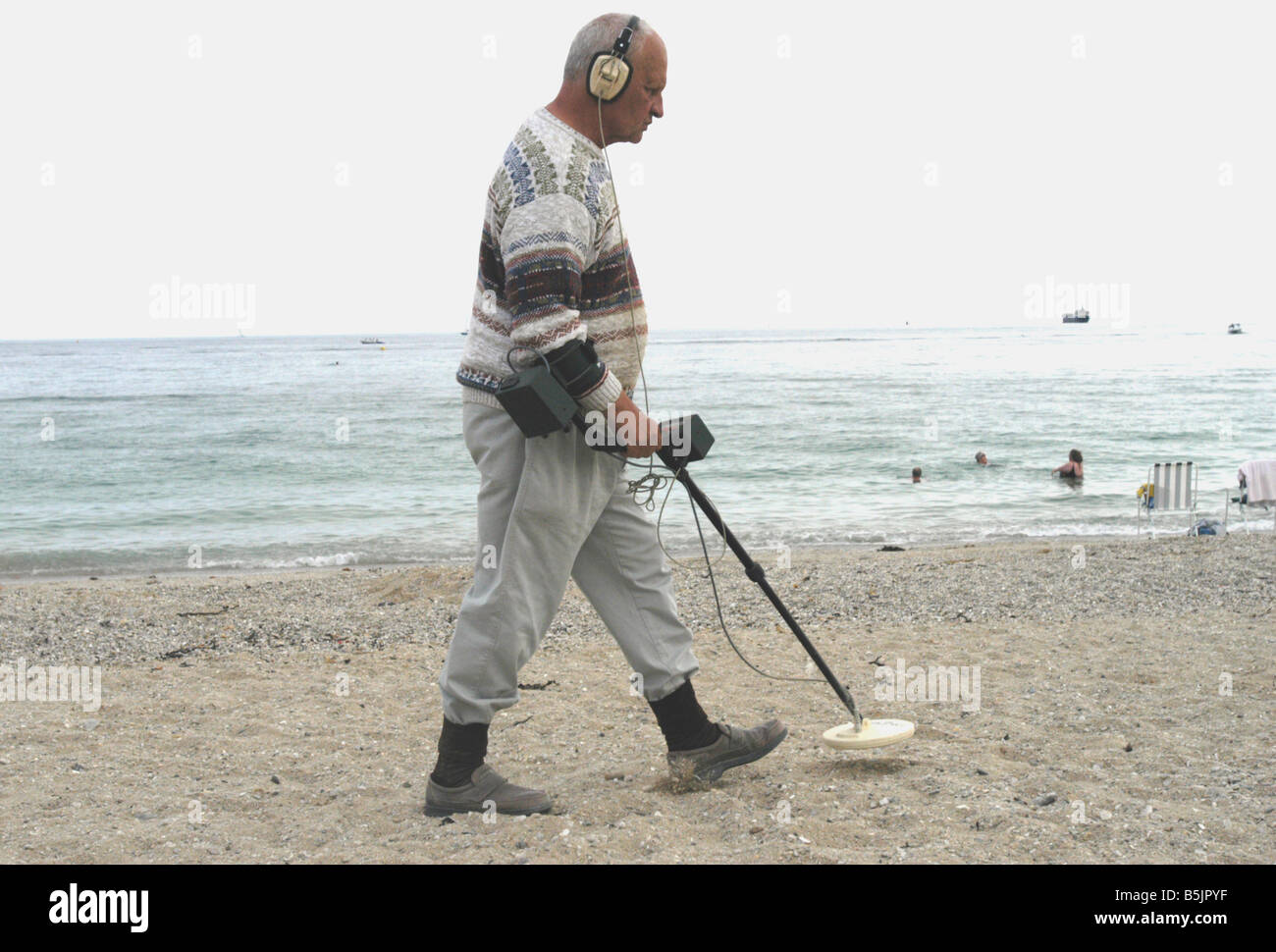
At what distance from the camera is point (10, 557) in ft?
39.6

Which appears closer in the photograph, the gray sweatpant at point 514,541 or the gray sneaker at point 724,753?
the gray sweatpant at point 514,541

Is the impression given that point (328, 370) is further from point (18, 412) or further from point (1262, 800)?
point (1262, 800)

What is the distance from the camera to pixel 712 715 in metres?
4.12

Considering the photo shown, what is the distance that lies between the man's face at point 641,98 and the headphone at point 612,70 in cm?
2

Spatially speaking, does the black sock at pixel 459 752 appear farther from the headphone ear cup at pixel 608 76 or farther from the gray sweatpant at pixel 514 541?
the headphone ear cup at pixel 608 76

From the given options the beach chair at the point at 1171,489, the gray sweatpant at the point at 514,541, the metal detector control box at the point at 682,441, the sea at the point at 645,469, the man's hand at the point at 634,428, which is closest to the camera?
the man's hand at the point at 634,428

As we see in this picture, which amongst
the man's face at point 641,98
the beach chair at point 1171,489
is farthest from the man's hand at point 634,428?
the beach chair at point 1171,489

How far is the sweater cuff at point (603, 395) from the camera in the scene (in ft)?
8.61

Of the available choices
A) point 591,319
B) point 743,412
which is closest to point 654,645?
point 591,319

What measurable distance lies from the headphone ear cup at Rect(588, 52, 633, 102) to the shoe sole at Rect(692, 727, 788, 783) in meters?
1.96

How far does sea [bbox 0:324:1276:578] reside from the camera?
1270 centimetres

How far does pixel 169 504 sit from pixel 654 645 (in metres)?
15.0

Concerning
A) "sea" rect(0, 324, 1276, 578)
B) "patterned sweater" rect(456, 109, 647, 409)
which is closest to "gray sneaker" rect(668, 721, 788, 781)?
"sea" rect(0, 324, 1276, 578)

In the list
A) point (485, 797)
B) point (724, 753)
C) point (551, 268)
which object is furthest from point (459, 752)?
point (551, 268)
